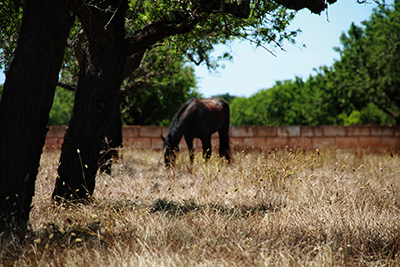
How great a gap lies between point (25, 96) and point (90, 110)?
1.14 m

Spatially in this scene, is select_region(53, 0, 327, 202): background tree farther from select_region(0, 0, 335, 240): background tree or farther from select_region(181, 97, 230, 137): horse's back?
select_region(181, 97, 230, 137): horse's back

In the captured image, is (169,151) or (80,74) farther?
(169,151)

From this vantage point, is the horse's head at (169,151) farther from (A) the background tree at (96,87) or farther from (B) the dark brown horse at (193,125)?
(A) the background tree at (96,87)

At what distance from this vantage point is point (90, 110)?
406cm

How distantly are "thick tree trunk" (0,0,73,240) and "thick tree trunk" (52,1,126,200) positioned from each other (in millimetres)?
983

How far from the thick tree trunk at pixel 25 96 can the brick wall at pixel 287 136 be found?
Answer: 25.9 ft

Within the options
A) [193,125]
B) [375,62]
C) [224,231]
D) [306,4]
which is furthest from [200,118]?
[375,62]

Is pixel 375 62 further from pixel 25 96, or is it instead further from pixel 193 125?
pixel 25 96

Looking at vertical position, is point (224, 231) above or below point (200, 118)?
below

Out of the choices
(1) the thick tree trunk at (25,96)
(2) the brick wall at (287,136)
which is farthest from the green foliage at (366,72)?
(1) the thick tree trunk at (25,96)

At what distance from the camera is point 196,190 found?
5008mm

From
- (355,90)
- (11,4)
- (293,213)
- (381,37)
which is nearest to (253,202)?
(293,213)

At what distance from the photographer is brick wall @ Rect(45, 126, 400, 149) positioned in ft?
37.2

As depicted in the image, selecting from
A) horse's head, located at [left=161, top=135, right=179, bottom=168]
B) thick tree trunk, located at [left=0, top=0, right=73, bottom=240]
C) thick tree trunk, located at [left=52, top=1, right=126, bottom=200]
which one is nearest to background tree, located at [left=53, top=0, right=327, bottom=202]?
thick tree trunk, located at [left=52, top=1, right=126, bottom=200]
